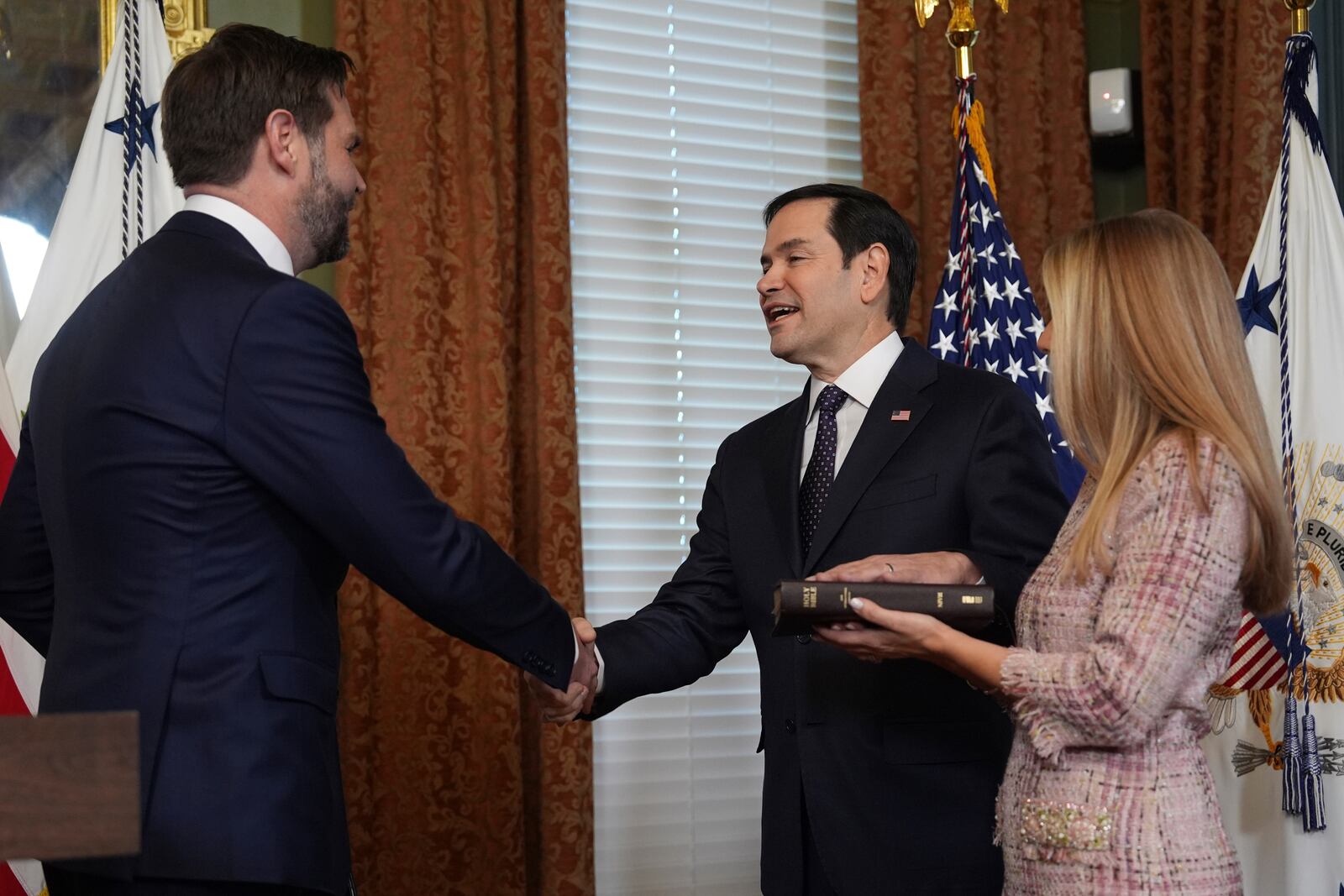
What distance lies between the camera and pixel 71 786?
1.14 meters

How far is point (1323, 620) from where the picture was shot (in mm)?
3602

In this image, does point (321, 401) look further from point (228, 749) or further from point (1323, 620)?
point (1323, 620)

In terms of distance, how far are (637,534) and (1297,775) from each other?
1.94m

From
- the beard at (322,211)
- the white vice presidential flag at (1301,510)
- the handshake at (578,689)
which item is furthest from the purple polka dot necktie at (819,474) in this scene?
the white vice presidential flag at (1301,510)

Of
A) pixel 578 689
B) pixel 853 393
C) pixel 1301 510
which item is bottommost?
pixel 578 689

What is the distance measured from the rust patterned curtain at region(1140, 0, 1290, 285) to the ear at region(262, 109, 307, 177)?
3.18 meters

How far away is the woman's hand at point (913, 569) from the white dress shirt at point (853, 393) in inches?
15.8

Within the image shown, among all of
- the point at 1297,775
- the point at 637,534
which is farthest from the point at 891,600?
the point at 637,534

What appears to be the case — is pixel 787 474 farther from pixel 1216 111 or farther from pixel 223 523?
pixel 1216 111

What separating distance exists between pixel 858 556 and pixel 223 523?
4.07 feet

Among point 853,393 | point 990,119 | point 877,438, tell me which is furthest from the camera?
point 990,119

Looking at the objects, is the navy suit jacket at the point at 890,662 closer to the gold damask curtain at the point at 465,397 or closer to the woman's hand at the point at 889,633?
the woman's hand at the point at 889,633

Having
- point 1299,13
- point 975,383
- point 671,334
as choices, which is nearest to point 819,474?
point 975,383

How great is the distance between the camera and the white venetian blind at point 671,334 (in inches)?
168
